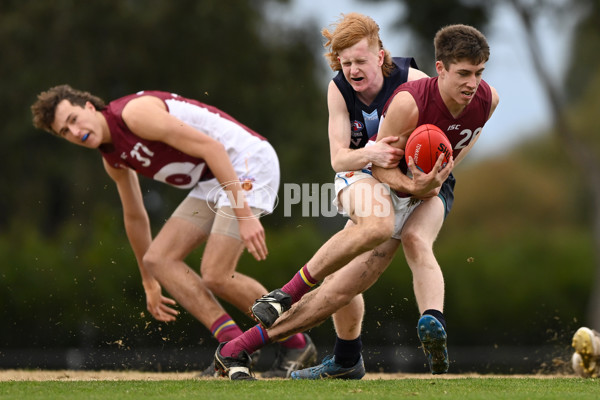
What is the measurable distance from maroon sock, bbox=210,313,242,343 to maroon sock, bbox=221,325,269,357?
634 mm

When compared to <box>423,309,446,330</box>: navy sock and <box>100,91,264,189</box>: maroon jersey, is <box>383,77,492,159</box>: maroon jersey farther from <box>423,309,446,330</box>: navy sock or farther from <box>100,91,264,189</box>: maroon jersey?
<box>100,91,264,189</box>: maroon jersey

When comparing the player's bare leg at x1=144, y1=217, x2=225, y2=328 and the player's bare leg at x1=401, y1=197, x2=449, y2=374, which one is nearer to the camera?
the player's bare leg at x1=401, y1=197, x2=449, y2=374

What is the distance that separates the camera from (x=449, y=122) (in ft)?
17.7

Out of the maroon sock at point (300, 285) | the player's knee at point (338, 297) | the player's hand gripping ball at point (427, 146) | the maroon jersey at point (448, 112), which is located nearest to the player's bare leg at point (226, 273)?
the maroon sock at point (300, 285)

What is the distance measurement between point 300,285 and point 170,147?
1.51 metres

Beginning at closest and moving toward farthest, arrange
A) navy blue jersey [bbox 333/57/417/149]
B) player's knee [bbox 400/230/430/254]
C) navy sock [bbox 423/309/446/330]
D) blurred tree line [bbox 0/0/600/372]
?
navy sock [bbox 423/309/446/330]
player's knee [bbox 400/230/430/254]
navy blue jersey [bbox 333/57/417/149]
blurred tree line [bbox 0/0/600/372]

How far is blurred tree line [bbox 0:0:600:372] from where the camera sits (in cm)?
1295

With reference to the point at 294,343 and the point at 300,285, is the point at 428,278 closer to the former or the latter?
the point at 300,285

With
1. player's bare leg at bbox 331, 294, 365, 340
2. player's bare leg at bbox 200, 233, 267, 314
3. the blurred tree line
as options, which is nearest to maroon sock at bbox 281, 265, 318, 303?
player's bare leg at bbox 331, 294, 365, 340

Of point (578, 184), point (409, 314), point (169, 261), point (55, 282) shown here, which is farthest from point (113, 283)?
point (578, 184)

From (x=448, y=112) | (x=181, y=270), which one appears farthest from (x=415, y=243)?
(x=181, y=270)

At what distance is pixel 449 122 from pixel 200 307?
7.40 feet

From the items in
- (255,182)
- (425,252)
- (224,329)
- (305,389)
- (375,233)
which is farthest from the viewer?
(255,182)

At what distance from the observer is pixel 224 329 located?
21.1ft
